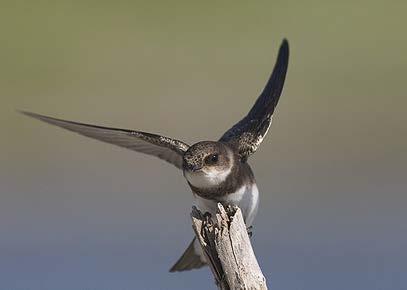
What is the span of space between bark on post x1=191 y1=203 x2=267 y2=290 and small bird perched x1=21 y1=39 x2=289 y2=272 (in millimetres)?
478

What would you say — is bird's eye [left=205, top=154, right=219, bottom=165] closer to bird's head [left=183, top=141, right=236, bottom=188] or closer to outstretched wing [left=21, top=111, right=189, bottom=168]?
bird's head [left=183, top=141, right=236, bottom=188]

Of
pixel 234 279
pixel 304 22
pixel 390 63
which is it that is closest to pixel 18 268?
pixel 234 279

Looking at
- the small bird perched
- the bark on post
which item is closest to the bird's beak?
the small bird perched

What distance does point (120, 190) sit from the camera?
7.29 m

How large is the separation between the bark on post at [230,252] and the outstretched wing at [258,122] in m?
0.87

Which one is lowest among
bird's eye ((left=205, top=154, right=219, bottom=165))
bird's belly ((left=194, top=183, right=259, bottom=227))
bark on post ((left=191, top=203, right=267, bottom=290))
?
bark on post ((left=191, top=203, right=267, bottom=290))

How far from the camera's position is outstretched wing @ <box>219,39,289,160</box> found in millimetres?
4469

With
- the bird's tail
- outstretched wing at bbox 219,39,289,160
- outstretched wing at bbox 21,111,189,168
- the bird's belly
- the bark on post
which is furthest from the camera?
the bird's tail

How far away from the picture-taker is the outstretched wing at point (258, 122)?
4469 millimetres

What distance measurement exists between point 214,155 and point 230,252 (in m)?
0.76

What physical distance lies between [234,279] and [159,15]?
23.5 ft

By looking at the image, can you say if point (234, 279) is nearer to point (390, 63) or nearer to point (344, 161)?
point (344, 161)

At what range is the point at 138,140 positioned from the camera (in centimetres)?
451

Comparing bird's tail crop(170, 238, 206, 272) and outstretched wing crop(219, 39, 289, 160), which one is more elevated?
outstretched wing crop(219, 39, 289, 160)
